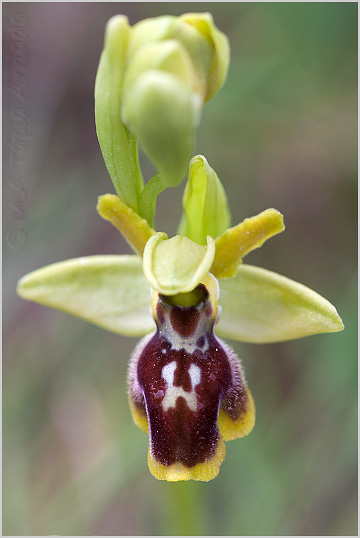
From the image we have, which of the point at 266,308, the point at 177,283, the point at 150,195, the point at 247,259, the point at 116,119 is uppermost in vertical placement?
the point at 116,119

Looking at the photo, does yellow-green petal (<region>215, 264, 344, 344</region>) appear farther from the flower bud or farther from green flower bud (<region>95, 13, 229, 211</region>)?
the flower bud

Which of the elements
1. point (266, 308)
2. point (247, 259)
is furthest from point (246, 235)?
point (247, 259)

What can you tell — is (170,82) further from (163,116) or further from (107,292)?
(107,292)

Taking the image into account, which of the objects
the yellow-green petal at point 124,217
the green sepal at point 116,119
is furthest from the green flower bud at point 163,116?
the yellow-green petal at point 124,217

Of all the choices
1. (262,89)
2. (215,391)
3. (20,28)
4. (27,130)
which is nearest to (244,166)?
(262,89)

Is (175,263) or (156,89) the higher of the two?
(156,89)

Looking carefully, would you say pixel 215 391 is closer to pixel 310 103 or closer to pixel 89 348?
pixel 89 348
